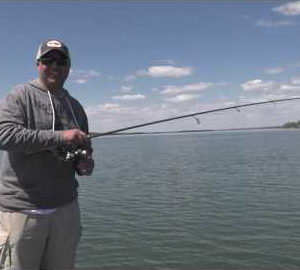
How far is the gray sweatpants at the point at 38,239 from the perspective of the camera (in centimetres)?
427

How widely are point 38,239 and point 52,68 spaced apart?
5.24 ft

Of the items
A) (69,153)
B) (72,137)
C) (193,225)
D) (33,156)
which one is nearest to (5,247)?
(33,156)

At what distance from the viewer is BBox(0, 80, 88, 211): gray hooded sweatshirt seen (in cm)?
407

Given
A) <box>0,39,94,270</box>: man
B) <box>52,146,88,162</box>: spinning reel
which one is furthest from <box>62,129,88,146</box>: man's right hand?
<box>52,146,88,162</box>: spinning reel

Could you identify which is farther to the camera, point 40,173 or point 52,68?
point 52,68

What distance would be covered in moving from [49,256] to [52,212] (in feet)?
1.54

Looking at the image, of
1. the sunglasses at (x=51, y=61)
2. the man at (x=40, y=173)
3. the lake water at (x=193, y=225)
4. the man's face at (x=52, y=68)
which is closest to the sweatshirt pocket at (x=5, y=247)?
the man at (x=40, y=173)

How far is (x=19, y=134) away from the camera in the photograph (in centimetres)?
398

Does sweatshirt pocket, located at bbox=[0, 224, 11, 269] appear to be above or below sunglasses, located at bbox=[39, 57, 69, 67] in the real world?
below

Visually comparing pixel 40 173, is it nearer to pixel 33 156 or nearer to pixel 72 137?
pixel 33 156

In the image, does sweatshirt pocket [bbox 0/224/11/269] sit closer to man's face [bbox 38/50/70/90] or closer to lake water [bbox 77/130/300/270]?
man's face [bbox 38/50/70/90]

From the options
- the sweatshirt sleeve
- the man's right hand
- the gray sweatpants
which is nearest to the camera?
the sweatshirt sleeve

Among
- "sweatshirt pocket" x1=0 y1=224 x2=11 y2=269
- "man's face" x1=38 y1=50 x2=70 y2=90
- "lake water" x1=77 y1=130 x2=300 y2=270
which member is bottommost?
"lake water" x1=77 y1=130 x2=300 y2=270

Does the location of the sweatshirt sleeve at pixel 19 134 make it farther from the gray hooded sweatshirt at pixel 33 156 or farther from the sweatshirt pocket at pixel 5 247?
the sweatshirt pocket at pixel 5 247
